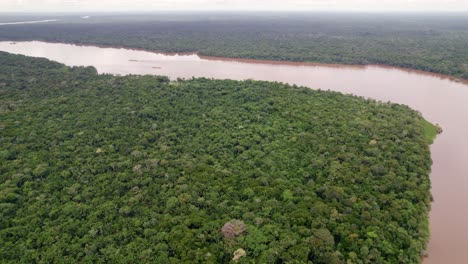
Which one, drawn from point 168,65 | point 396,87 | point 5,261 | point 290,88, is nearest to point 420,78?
point 396,87

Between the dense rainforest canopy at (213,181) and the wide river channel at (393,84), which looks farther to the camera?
the wide river channel at (393,84)

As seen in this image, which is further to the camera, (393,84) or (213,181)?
(393,84)

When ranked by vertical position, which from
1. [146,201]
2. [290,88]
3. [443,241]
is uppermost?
[290,88]

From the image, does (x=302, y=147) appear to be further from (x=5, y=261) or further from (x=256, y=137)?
(x=5, y=261)

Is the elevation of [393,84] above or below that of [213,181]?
above
